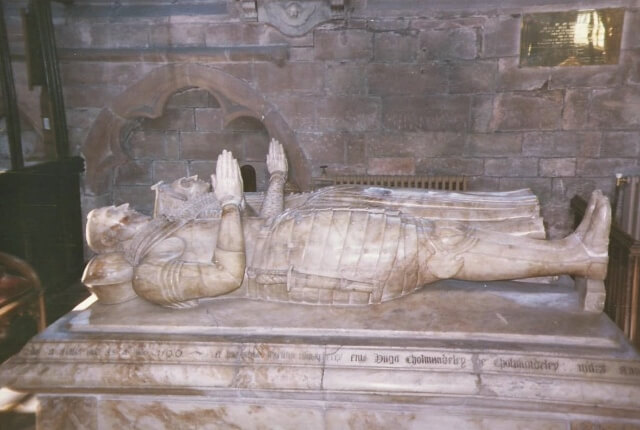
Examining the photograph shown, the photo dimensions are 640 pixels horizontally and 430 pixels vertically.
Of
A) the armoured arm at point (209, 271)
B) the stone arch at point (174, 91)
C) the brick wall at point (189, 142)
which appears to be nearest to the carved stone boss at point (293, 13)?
the stone arch at point (174, 91)

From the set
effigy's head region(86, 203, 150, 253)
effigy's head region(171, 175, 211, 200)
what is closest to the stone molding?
effigy's head region(171, 175, 211, 200)

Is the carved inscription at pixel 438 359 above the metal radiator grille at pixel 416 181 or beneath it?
beneath

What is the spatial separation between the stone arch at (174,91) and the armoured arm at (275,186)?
217 centimetres

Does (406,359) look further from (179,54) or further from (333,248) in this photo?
(179,54)

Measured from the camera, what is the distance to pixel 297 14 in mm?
5352

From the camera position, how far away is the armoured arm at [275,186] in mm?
3168

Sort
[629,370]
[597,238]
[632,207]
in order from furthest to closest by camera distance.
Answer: [632,207]
[597,238]
[629,370]

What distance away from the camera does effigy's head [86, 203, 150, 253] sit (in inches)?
119

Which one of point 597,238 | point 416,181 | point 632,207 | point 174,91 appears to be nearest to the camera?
point 597,238

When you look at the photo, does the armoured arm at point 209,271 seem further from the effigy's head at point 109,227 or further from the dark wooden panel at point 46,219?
the dark wooden panel at point 46,219

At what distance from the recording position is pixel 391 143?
18.3 ft

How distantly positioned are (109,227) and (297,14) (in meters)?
3.20

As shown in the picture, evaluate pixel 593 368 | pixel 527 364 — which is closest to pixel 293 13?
pixel 527 364

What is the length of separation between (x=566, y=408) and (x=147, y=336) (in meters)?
1.93
